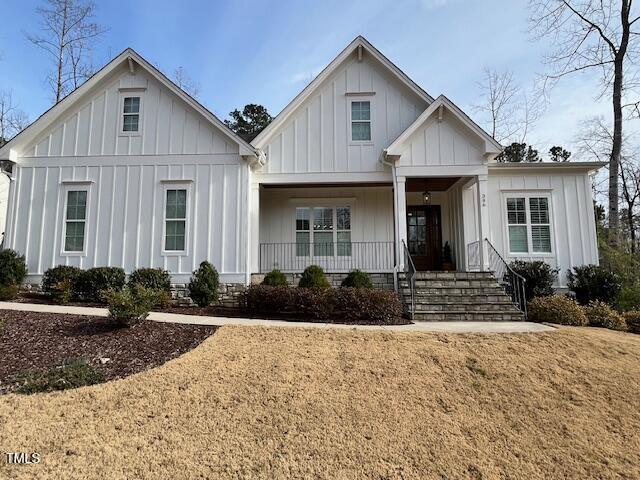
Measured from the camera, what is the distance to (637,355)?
6188 mm

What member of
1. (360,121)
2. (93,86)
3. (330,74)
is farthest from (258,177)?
(93,86)

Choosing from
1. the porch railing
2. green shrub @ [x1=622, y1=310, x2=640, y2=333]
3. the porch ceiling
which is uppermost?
the porch ceiling

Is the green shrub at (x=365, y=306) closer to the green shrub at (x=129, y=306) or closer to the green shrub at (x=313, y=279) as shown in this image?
the green shrub at (x=313, y=279)

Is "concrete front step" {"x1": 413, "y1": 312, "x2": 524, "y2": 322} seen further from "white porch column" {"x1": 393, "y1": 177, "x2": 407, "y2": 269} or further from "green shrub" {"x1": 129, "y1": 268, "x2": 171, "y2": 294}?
"green shrub" {"x1": 129, "y1": 268, "x2": 171, "y2": 294}

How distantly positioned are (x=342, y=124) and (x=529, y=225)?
6.77m

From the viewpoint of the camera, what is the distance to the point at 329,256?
504 inches

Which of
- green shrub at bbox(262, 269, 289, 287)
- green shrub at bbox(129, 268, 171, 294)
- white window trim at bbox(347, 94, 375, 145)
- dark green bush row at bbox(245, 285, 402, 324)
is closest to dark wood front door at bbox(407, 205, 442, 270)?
white window trim at bbox(347, 94, 375, 145)

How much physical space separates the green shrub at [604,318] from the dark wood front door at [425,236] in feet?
16.6

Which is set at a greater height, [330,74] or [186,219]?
[330,74]

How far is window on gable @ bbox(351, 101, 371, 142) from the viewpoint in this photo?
1211cm

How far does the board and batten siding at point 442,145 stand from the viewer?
11.3 meters

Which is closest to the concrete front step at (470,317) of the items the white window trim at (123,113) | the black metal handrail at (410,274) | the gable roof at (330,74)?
the black metal handrail at (410,274)

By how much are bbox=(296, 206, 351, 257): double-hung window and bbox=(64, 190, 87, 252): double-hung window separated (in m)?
6.52

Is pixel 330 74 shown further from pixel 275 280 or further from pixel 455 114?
pixel 275 280
